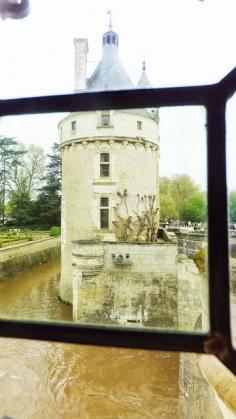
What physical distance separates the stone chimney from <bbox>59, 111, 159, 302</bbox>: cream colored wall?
1.19m

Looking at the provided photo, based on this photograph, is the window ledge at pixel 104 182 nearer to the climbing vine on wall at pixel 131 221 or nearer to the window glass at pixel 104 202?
the climbing vine on wall at pixel 131 221

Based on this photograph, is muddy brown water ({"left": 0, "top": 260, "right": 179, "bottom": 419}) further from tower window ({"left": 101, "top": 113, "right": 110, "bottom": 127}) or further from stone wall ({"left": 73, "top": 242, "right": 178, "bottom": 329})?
tower window ({"left": 101, "top": 113, "right": 110, "bottom": 127})

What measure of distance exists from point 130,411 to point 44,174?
12825 mm

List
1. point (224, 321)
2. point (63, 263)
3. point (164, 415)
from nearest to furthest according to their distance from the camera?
point (224, 321) < point (164, 415) < point (63, 263)

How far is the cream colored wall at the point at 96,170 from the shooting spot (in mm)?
9664

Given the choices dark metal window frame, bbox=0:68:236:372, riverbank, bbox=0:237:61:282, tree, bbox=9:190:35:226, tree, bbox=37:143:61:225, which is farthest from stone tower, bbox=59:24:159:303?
dark metal window frame, bbox=0:68:236:372

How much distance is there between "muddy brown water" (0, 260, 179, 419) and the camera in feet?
19.1

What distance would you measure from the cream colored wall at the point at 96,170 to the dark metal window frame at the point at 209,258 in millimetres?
8984

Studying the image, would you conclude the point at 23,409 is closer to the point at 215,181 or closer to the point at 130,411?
the point at 130,411

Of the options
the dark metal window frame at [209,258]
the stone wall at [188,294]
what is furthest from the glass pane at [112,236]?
the dark metal window frame at [209,258]

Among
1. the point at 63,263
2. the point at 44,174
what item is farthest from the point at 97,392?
the point at 44,174

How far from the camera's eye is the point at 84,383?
22.3 ft

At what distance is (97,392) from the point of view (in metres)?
6.52

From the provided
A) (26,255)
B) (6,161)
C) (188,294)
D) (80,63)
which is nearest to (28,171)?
(6,161)
